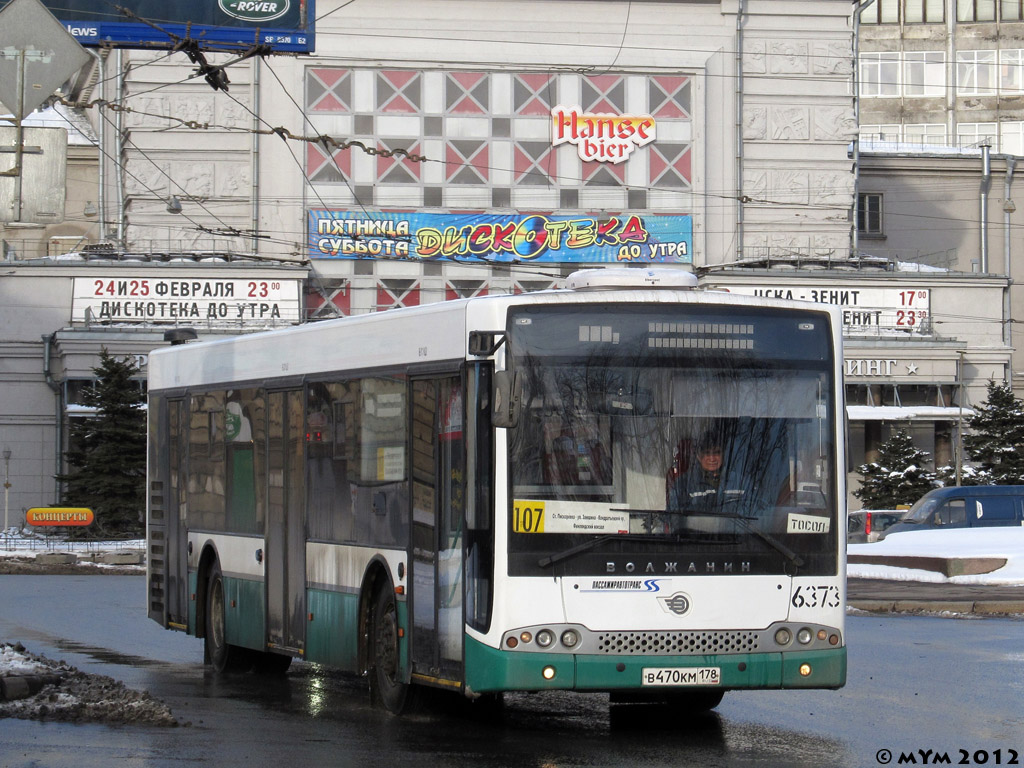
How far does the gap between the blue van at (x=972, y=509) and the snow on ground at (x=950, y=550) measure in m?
2.06

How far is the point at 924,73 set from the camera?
93375 millimetres

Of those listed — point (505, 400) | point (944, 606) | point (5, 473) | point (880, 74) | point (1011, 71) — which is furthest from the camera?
point (880, 74)

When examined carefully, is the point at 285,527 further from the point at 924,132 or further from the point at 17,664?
the point at 924,132

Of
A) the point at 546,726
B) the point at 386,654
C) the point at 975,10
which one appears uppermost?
the point at 975,10

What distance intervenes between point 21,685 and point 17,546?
2995cm

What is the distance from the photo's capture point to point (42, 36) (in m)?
10.9

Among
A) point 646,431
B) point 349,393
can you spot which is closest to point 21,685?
point 349,393

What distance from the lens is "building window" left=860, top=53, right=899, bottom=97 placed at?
307ft

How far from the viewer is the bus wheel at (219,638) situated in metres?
14.5

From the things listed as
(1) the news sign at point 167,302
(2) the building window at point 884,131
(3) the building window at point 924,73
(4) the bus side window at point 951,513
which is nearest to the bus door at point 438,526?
(4) the bus side window at point 951,513

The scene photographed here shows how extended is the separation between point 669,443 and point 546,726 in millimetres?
2266

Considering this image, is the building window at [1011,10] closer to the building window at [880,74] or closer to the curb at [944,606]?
the building window at [880,74]

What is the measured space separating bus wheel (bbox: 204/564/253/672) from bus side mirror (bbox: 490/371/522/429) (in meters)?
5.60

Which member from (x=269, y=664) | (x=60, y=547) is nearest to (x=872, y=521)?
(x=60, y=547)
